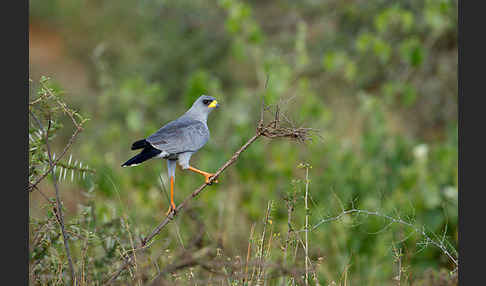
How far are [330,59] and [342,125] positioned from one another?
2.59m

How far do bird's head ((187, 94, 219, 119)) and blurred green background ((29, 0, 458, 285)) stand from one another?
1.08 metres

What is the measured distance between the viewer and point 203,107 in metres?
3.48

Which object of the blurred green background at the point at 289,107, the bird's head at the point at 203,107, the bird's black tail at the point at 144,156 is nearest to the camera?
the bird's black tail at the point at 144,156

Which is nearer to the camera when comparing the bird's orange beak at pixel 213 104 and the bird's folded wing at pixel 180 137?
the bird's folded wing at pixel 180 137

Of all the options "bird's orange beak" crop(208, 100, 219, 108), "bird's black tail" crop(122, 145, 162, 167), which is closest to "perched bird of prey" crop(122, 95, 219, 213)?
"bird's black tail" crop(122, 145, 162, 167)

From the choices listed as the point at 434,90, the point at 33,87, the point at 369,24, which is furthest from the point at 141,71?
A: the point at 33,87

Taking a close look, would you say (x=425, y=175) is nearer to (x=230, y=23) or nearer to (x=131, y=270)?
(x=230, y=23)

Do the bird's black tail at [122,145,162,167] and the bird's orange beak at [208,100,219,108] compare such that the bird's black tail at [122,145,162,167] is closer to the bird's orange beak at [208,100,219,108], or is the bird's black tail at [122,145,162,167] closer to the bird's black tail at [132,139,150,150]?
the bird's black tail at [132,139,150,150]

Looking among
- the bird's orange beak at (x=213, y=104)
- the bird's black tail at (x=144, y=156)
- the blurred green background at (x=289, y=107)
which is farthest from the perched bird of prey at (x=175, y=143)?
the blurred green background at (x=289, y=107)

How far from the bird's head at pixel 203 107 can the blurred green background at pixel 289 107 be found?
108cm

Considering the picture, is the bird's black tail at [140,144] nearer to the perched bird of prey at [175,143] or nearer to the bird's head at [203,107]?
the perched bird of prey at [175,143]

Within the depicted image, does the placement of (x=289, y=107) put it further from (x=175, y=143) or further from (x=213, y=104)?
(x=175, y=143)

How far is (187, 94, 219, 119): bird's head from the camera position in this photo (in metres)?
3.45

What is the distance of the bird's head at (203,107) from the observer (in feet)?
11.3
